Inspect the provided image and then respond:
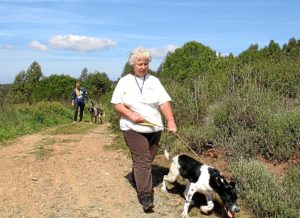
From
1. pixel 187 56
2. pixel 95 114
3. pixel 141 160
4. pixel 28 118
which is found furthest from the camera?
pixel 187 56

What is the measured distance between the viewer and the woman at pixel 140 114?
5.86m

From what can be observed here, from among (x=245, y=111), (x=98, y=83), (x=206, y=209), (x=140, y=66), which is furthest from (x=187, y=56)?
(x=206, y=209)

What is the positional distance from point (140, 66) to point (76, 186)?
90.8 inches

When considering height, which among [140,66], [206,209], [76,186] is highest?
[140,66]

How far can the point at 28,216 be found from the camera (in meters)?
5.75

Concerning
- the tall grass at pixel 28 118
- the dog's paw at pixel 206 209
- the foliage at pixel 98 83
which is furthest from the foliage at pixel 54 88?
the dog's paw at pixel 206 209

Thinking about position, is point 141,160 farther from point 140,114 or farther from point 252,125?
point 252,125

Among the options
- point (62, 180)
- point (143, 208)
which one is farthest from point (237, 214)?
point (62, 180)

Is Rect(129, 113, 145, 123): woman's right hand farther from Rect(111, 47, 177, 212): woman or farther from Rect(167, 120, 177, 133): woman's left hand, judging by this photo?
Rect(167, 120, 177, 133): woman's left hand

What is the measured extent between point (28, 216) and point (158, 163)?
3.02 meters

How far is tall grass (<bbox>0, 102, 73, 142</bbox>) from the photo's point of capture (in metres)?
14.0

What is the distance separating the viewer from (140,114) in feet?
19.6

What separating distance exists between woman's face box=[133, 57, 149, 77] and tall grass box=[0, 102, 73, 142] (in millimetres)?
7629

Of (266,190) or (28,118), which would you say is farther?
(28,118)
